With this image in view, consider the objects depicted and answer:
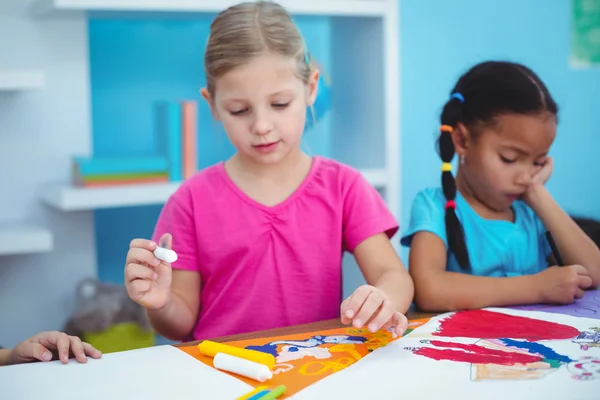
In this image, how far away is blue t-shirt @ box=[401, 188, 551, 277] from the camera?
1121 mm

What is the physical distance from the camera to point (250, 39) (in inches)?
39.7

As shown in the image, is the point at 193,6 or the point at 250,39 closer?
the point at 250,39

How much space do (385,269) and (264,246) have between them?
0.61 ft

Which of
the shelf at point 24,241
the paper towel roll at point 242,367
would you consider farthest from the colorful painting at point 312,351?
the shelf at point 24,241

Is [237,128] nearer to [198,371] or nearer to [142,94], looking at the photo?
[198,371]

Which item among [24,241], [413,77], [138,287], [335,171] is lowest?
[24,241]

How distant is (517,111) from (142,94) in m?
1.33

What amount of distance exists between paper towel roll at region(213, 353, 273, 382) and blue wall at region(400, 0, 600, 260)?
194 cm

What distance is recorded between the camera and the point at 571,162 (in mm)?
3084

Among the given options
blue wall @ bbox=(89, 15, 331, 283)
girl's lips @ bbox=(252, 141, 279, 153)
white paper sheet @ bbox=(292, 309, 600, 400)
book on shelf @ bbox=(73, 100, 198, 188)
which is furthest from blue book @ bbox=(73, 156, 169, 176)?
white paper sheet @ bbox=(292, 309, 600, 400)

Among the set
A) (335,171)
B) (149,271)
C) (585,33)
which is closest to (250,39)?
(335,171)

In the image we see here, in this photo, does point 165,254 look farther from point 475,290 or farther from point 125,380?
point 475,290

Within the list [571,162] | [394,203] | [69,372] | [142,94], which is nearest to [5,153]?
[142,94]

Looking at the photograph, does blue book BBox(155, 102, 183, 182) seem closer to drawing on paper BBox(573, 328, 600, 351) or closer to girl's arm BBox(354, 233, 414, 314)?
girl's arm BBox(354, 233, 414, 314)
